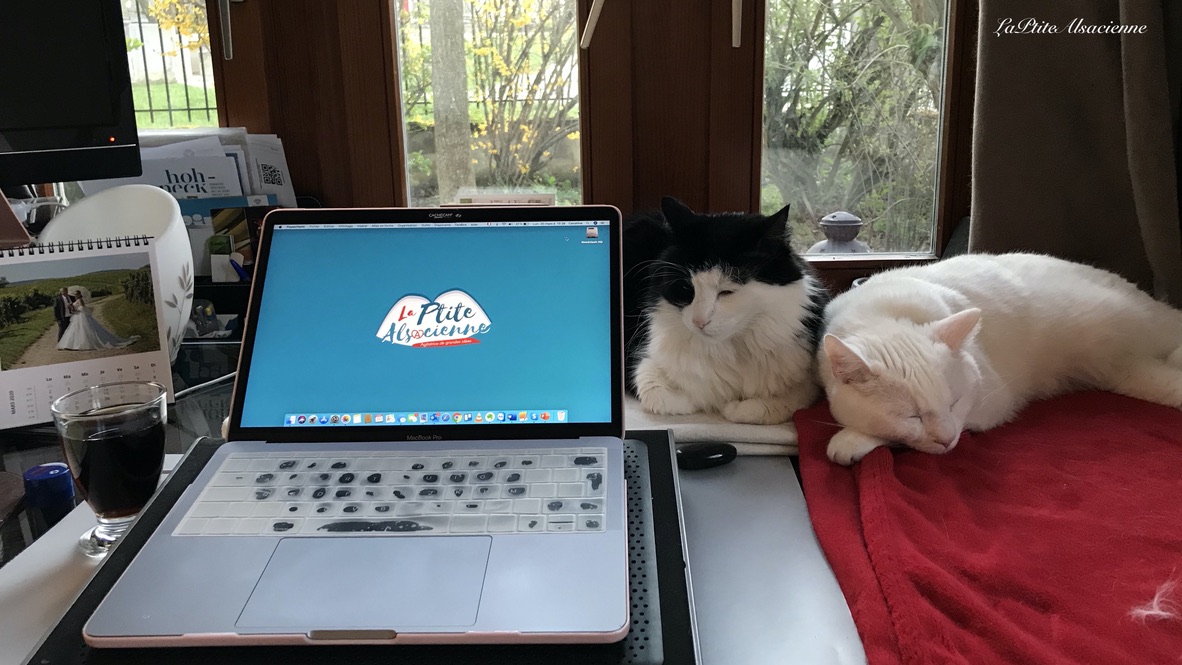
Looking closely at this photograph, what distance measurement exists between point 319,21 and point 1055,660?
4.83 feet

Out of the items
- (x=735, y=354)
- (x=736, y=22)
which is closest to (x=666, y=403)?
(x=735, y=354)

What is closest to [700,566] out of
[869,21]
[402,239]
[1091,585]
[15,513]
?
[1091,585]

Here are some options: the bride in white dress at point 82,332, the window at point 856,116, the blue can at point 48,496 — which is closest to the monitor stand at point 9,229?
the bride in white dress at point 82,332

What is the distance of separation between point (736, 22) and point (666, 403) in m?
0.72

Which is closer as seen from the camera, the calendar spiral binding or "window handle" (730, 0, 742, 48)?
the calendar spiral binding

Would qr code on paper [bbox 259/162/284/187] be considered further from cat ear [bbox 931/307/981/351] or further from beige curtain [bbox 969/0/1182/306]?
beige curtain [bbox 969/0/1182/306]

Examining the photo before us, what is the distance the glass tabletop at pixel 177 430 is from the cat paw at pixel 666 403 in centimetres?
59

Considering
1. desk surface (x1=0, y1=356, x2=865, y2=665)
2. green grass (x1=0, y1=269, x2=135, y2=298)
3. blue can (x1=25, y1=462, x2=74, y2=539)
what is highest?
green grass (x1=0, y1=269, x2=135, y2=298)

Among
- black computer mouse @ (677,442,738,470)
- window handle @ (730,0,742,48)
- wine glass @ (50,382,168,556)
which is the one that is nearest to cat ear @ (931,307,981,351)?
black computer mouse @ (677,442,738,470)

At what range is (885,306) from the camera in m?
1.15

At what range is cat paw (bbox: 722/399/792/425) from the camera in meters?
1.09

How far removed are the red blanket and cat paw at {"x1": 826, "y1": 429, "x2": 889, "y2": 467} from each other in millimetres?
12

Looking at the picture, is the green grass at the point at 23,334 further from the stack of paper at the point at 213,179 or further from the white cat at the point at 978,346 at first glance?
the white cat at the point at 978,346

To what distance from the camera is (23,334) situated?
3.29 feet
